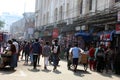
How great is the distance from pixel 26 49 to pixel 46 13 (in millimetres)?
29893

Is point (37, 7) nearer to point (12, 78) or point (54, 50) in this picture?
point (54, 50)

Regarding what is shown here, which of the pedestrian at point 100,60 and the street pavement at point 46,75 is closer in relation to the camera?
the street pavement at point 46,75

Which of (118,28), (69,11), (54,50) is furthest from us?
(69,11)

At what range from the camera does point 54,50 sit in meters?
20.7

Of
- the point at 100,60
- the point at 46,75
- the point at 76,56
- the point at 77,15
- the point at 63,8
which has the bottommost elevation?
the point at 46,75

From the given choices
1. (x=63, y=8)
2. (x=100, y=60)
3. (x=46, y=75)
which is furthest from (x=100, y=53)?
(x=63, y=8)

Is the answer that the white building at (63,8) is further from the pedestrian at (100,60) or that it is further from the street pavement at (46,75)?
the street pavement at (46,75)

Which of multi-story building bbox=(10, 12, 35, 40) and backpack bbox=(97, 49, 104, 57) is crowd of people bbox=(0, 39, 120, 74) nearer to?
backpack bbox=(97, 49, 104, 57)

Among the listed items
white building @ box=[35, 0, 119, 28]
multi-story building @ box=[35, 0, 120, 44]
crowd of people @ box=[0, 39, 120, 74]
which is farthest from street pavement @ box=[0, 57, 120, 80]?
white building @ box=[35, 0, 119, 28]

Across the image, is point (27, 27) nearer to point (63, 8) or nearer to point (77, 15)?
point (63, 8)

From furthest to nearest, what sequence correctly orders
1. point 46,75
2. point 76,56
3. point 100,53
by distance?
point 100,53
point 76,56
point 46,75

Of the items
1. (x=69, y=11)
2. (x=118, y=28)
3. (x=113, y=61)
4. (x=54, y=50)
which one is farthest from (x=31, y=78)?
(x=69, y=11)

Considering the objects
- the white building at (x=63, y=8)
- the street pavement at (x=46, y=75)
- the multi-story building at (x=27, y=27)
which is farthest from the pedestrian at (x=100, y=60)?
the multi-story building at (x=27, y=27)

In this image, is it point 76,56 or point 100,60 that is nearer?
point 76,56
